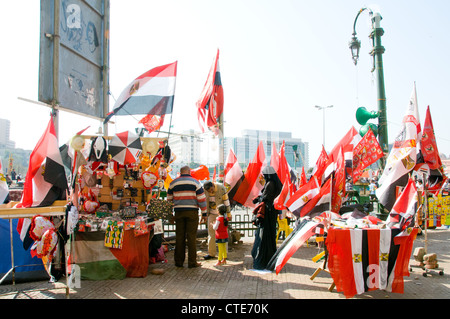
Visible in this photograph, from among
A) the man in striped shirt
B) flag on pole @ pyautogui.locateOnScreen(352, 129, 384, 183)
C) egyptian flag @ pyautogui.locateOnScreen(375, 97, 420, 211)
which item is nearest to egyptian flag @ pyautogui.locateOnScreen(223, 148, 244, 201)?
the man in striped shirt

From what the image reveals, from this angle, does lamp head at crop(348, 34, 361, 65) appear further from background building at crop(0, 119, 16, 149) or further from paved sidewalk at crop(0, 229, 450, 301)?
background building at crop(0, 119, 16, 149)

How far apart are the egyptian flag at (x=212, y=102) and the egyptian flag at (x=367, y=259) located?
486 centimetres

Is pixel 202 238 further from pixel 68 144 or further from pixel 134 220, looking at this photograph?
pixel 68 144

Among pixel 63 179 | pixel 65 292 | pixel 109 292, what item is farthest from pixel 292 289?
pixel 63 179

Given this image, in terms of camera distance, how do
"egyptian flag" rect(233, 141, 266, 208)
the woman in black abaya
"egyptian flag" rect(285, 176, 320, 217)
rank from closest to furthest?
"egyptian flag" rect(285, 176, 320, 217), the woman in black abaya, "egyptian flag" rect(233, 141, 266, 208)

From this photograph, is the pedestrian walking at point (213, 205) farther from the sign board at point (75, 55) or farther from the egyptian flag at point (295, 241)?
the sign board at point (75, 55)

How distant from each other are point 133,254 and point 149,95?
332 centimetres

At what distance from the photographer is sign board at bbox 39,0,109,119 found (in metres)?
6.71

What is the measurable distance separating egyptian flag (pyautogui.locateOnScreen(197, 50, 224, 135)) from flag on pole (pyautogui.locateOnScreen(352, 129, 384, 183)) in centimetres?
359

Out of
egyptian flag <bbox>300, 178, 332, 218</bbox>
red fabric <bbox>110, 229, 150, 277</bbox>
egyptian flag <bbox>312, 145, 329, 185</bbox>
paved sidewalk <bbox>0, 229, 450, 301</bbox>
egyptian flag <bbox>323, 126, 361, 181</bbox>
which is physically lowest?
paved sidewalk <bbox>0, 229, 450, 301</bbox>

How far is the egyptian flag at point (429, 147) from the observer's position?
673cm

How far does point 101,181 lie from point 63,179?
153 cm

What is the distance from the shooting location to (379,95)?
386 inches

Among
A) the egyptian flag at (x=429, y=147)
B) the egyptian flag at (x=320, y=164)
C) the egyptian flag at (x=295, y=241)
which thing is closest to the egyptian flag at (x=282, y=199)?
the egyptian flag at (x=295, y=241)
